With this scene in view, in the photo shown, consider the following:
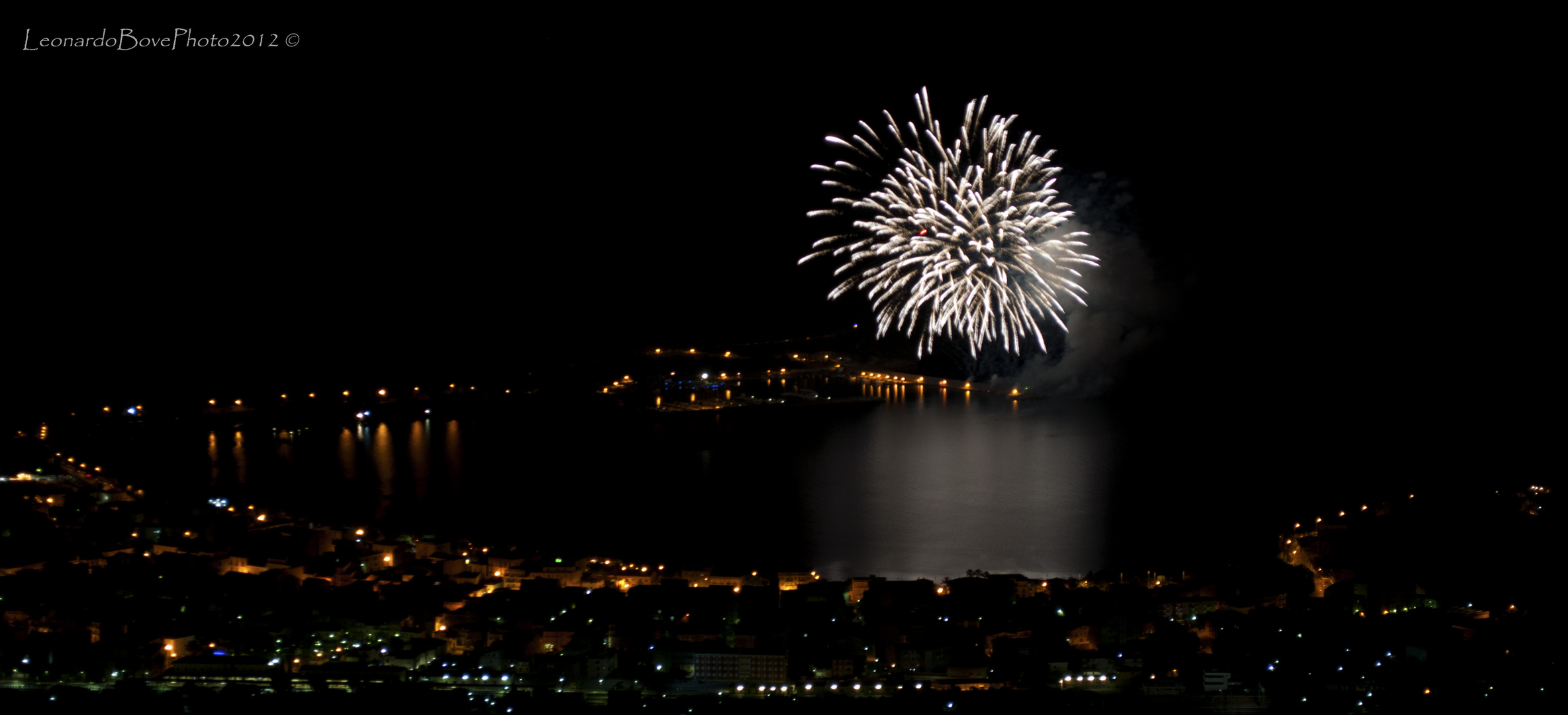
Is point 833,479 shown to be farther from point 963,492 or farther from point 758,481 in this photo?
point 963,492

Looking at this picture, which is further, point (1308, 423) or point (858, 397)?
point (858, 397)

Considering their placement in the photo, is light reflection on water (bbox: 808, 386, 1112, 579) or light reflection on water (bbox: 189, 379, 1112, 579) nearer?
light reflection on water (bbox: 808, 386, 1112, 579)

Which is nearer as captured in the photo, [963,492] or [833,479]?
[963,492]

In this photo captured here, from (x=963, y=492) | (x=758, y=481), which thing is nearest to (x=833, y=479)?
(x=758, y=481)

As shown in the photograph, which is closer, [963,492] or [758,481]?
[963,492]

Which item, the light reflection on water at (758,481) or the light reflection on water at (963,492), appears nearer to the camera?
the light reflection on water at (963,492)

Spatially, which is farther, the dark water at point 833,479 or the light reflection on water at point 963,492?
the dark water at point 833,479

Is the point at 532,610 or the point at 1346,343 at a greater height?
the point at 1346,343

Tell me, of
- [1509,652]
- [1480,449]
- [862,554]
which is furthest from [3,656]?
[1480,449]

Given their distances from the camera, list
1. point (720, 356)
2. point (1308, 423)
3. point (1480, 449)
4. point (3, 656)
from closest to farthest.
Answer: point (3, 656), point (1480, 449), point (1308, 423), point (720, 356)

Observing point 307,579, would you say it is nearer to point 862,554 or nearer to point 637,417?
point 862,554

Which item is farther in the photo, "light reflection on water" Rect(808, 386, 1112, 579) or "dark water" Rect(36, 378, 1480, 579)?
"dark water" Rect(36, 378, 1480, 579)
